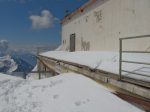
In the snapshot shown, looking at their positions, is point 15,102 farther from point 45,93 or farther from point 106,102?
point 106,102

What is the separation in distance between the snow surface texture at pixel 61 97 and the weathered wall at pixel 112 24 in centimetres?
328

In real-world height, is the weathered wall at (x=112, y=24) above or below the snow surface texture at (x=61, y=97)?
above

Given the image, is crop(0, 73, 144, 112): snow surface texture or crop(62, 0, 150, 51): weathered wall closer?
crop(0, 73, 144, 112): snow surface texture

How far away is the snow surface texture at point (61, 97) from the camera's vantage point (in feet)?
21.7

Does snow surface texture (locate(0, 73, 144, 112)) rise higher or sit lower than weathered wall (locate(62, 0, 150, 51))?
lower

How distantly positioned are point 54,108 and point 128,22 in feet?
18.8

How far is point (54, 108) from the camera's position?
22.6 feet

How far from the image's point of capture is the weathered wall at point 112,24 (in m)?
10.0

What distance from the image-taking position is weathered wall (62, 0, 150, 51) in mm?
10047

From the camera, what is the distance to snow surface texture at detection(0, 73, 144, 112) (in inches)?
260

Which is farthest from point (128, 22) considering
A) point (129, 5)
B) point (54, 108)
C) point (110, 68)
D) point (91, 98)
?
point (54, 108)

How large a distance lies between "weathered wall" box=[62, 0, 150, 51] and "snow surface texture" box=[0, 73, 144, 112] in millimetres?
3281

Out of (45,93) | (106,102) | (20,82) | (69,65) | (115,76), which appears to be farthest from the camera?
(69,65)

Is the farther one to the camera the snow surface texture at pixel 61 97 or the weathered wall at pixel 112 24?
the weathered wall at pixel 112 24
